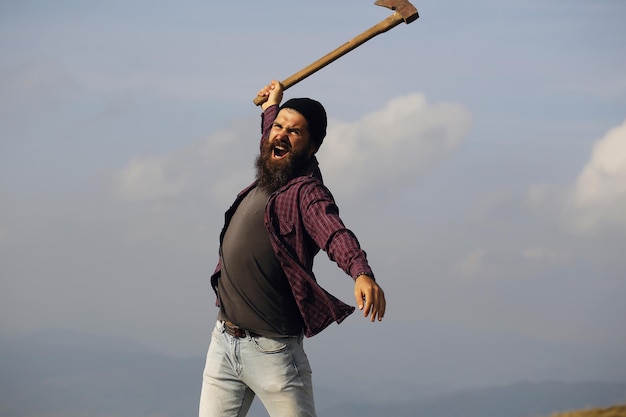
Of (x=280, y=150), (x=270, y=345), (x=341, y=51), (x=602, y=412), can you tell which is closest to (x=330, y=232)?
(x=270, y=345)

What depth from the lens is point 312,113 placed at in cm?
529

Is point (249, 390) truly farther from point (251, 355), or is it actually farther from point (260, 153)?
point (260, 153)

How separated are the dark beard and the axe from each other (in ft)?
3.44

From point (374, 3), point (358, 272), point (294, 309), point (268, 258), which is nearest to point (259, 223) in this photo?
point (268, 258)

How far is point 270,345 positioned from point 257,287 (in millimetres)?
348

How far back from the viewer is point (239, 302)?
4977mm

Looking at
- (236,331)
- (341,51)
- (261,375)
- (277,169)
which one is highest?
(341,51)

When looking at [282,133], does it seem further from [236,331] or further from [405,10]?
[405,10]

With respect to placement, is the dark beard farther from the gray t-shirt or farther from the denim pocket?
the denim pocket

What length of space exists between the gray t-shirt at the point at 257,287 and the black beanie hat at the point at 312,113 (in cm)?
62

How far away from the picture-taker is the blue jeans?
15.9 ft

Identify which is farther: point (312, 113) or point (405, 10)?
point (405, 10)

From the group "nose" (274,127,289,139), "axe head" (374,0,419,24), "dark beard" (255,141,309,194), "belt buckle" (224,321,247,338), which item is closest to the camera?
"belt buckle" (224,321,247,338)

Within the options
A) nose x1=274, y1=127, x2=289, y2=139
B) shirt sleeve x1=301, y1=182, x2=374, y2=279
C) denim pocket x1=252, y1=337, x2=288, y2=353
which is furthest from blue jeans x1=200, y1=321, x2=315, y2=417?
nose x1=274, y1=127, x2=289, y2=139
